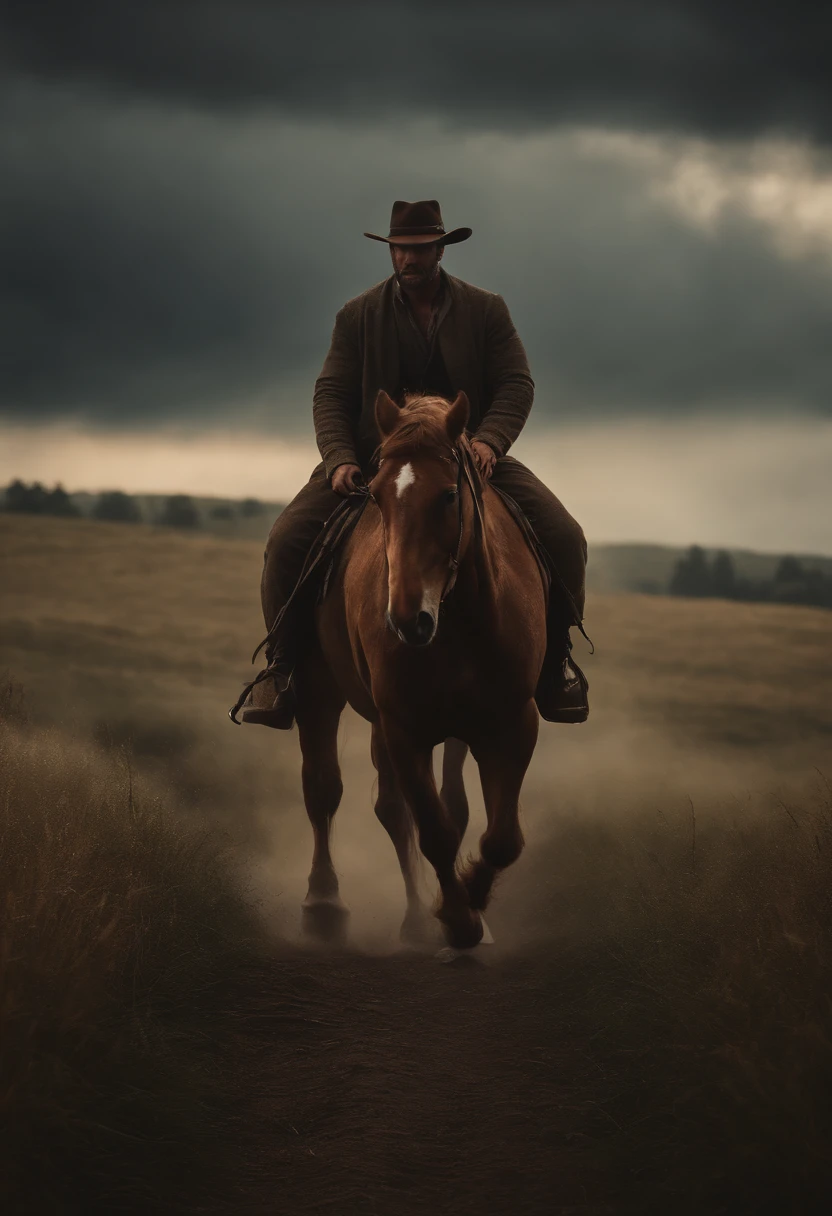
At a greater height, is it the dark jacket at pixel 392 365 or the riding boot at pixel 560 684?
the dark jacket at pixel 392 365

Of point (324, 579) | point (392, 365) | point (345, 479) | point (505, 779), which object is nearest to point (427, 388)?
point (392, 365)

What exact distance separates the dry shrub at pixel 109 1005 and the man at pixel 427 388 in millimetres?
1721

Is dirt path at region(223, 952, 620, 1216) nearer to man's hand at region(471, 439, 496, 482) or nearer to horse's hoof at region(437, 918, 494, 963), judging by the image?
A: horse's hoof at region(437, 918, 494, 963)

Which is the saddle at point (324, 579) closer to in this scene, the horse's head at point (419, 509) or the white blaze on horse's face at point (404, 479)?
the horse's head at point (419, 509)

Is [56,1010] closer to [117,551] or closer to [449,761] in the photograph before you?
[449,761]

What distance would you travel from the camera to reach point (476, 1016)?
6.98m

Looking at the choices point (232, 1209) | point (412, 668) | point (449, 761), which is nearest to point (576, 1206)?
point (232, 1209)

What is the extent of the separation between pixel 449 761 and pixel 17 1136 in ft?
17.8

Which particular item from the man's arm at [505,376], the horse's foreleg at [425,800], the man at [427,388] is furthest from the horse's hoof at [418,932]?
the man's arm at [505,376]

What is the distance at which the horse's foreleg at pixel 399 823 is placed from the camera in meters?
8.80

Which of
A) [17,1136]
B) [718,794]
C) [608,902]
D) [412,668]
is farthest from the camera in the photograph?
[718,794]

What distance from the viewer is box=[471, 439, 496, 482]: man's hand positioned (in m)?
6.87

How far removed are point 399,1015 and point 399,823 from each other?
2.23 m

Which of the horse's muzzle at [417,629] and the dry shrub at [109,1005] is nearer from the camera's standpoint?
the dry shrub at [109,1005]
